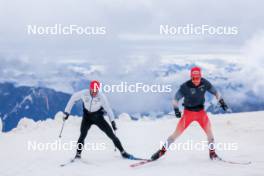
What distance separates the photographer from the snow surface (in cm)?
1105

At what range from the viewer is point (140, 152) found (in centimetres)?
1418

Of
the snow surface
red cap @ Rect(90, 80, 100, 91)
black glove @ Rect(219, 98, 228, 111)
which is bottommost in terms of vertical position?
the snow surface

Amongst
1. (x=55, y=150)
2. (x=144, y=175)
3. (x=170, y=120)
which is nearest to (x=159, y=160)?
(x=144, y=175)

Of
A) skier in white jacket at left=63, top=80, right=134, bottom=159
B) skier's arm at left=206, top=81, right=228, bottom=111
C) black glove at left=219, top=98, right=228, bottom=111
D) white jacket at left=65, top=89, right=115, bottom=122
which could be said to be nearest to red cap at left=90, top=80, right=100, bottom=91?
skier in white jacket at left=63, top=80, right=134, bottom=159

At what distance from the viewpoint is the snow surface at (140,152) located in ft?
36.3

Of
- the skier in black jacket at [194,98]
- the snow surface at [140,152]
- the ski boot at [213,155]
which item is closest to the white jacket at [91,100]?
the snow surface at [140,152]

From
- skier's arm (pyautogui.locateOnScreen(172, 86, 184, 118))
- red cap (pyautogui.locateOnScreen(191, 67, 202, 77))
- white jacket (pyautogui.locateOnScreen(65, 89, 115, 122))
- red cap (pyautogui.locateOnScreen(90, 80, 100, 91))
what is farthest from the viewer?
white jacket (pyautogui.locateOnScreen(65, 89, 115, 122))

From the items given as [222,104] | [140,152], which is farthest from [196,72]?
[140,152]

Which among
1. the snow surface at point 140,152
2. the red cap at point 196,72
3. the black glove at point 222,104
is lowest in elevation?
the snow surface at point 140,152

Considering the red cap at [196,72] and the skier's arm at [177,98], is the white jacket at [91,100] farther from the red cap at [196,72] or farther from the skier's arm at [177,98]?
the red cap at [196,72]

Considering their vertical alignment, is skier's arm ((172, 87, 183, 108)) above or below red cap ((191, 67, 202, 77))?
below

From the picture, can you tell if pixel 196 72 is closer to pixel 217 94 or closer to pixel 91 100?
→ pixel 217 94

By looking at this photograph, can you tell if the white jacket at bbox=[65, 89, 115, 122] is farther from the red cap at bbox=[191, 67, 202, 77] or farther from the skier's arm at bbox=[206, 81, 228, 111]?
the skier's arm at bbox=[206, 81, 228, 111]

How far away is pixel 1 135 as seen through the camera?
22344 mm
